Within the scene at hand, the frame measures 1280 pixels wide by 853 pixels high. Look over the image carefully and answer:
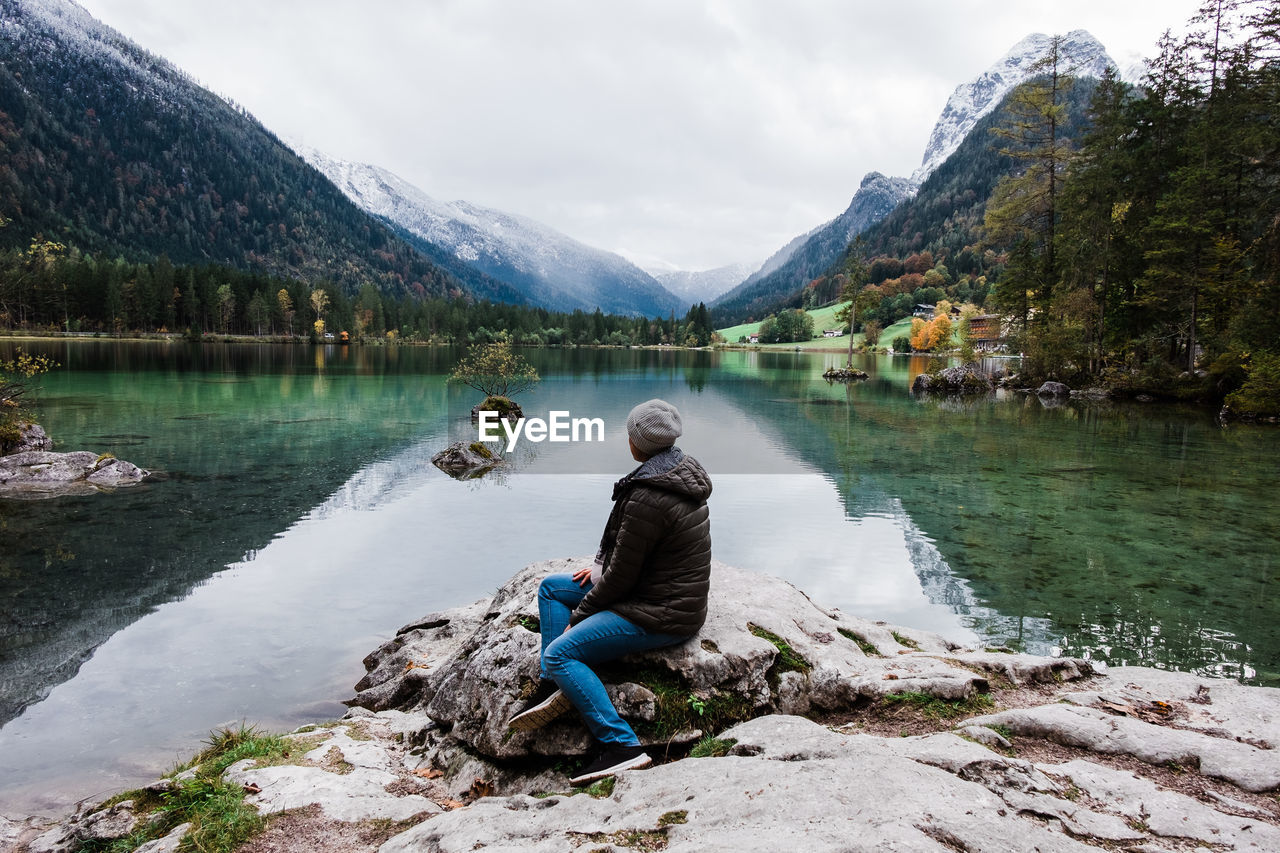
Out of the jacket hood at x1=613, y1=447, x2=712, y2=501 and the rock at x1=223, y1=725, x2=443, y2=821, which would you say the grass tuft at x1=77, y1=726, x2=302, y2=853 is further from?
the jacket hood at x1=613, y1=447, x2=712, y2=501

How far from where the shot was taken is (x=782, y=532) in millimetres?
17156

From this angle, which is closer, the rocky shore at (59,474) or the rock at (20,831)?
the rock at (20,831)

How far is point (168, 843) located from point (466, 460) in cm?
2108

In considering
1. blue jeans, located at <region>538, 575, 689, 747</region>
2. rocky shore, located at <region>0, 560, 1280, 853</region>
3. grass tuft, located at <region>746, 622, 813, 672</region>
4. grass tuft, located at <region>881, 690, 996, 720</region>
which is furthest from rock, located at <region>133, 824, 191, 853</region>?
grass tuft, located at <region>881, 690, 996, 720</region>

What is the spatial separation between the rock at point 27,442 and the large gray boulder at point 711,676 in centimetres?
2239

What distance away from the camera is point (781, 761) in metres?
4.65

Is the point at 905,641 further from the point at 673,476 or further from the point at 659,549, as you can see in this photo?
the point at 673,476

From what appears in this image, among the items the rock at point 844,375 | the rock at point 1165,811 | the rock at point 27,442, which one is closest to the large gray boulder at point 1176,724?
the rock at point 1165,811

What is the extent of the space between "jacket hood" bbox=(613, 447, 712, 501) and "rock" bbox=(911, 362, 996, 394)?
5757cm

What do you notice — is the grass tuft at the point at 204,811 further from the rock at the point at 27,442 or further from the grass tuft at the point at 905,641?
the rock at the point at 27,442

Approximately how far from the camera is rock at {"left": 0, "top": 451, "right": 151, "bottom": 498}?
19.5 metres

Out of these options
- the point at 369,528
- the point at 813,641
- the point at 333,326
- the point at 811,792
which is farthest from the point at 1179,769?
the point at 333,326

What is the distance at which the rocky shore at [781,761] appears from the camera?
373 centimetres

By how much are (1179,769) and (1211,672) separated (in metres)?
5.92
